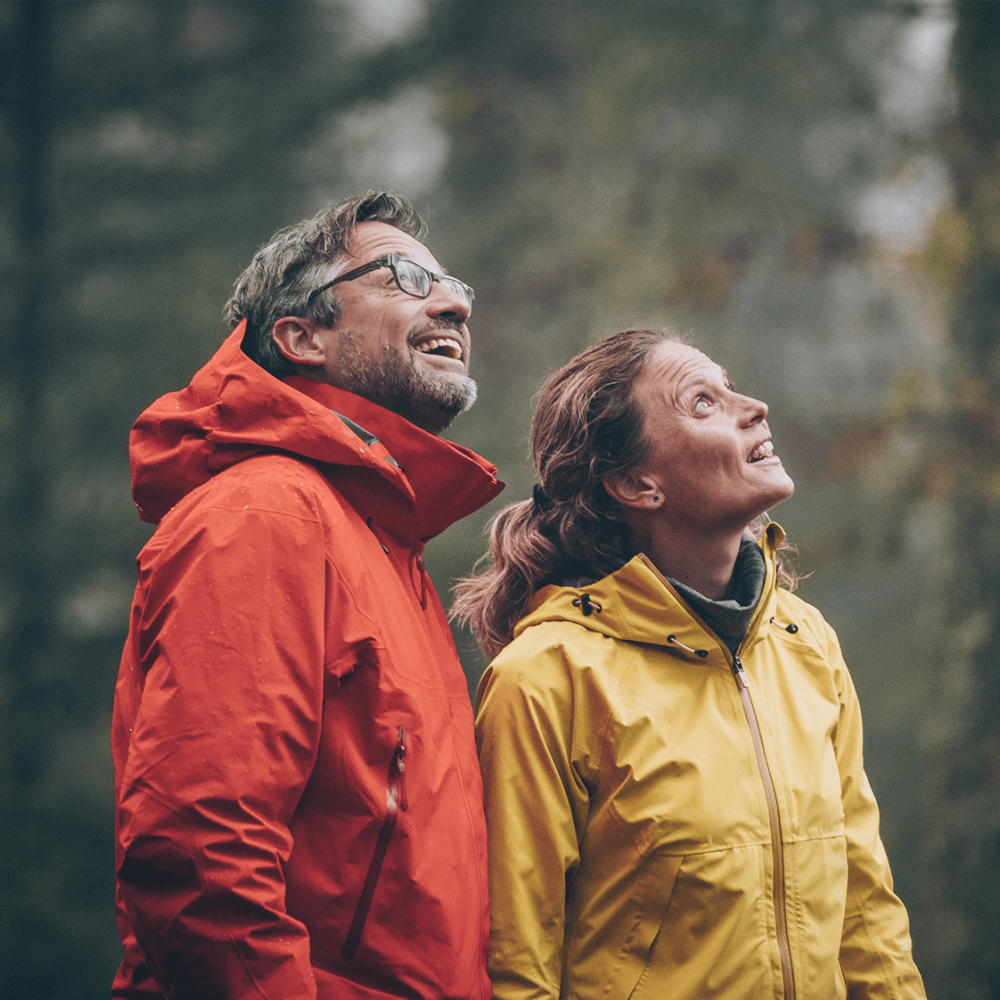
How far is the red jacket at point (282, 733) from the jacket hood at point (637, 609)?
0.42 meters

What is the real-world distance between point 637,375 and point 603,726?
95 cm

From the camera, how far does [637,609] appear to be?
7.23ft

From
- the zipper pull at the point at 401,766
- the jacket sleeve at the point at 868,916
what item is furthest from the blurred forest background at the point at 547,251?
the zipper pull at the point at 401,766

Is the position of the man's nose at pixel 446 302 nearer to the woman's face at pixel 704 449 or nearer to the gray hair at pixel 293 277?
the gray hair at pixel 293 277

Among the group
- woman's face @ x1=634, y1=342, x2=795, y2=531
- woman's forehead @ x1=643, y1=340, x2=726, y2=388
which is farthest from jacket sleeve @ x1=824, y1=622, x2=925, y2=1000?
woman's forehead @ x1=643, y1=340, x2=726, y2=388

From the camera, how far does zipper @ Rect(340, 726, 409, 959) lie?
1546 millimetres

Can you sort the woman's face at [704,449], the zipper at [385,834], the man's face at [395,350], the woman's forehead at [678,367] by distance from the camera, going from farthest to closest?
1. the woman's forehead at [678,367]
2. the woman's face at [704,449]
3. the man's face at [395,350]
4. the zipper at [385,834]

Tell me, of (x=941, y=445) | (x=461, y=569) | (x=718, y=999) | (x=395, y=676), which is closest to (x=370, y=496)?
(x=395, y=676)

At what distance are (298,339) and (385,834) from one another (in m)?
1.13

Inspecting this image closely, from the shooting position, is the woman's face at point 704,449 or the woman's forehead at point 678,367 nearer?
the woman's face at point 704,449

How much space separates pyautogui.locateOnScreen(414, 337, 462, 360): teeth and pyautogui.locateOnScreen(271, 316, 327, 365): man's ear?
223 millimetres

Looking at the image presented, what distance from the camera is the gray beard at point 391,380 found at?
212cm

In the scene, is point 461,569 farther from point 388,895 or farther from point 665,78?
point 388,895

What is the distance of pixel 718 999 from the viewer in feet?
6.23
